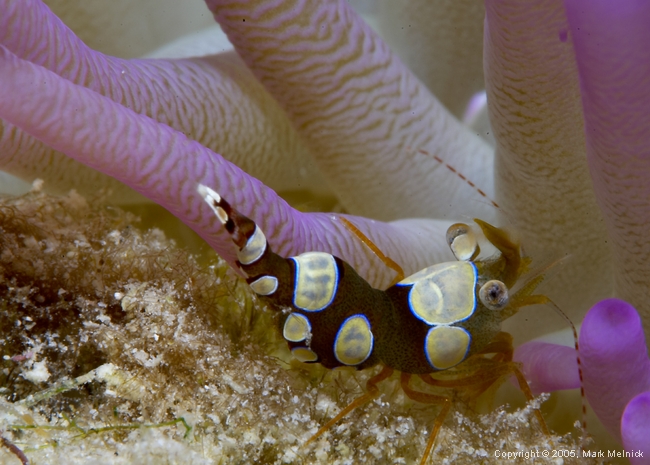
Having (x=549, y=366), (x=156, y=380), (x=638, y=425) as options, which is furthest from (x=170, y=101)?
(x=638, y=425)

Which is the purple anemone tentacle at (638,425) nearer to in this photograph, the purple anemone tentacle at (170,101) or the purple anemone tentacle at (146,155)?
the purple anemone tentacle at (146,155)

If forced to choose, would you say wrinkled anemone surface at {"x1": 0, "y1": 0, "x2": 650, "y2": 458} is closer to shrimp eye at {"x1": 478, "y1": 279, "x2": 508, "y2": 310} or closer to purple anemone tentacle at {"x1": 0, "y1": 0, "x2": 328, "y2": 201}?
purple anemone tentacle at {"x1": 0, "y1": 0, "x2": 328, "y2": 201}

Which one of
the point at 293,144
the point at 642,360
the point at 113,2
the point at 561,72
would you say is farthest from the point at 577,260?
the point at 113,2

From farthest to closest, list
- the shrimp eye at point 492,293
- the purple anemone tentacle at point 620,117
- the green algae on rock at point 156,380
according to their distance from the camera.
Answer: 1. the shrimp eye at point 492,293
2. the green algae on rock at point 156,380
3. the purple anemone tentacle at point 620,117

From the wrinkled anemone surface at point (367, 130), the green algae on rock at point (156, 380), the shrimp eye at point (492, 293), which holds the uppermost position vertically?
the wrinkled anemone surface at point (367, 130)

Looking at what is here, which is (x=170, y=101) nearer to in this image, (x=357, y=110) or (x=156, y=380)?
(x=357, y=110)

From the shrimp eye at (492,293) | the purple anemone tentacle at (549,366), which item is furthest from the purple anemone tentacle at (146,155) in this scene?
the purple anemone tentacle at (549,366)
